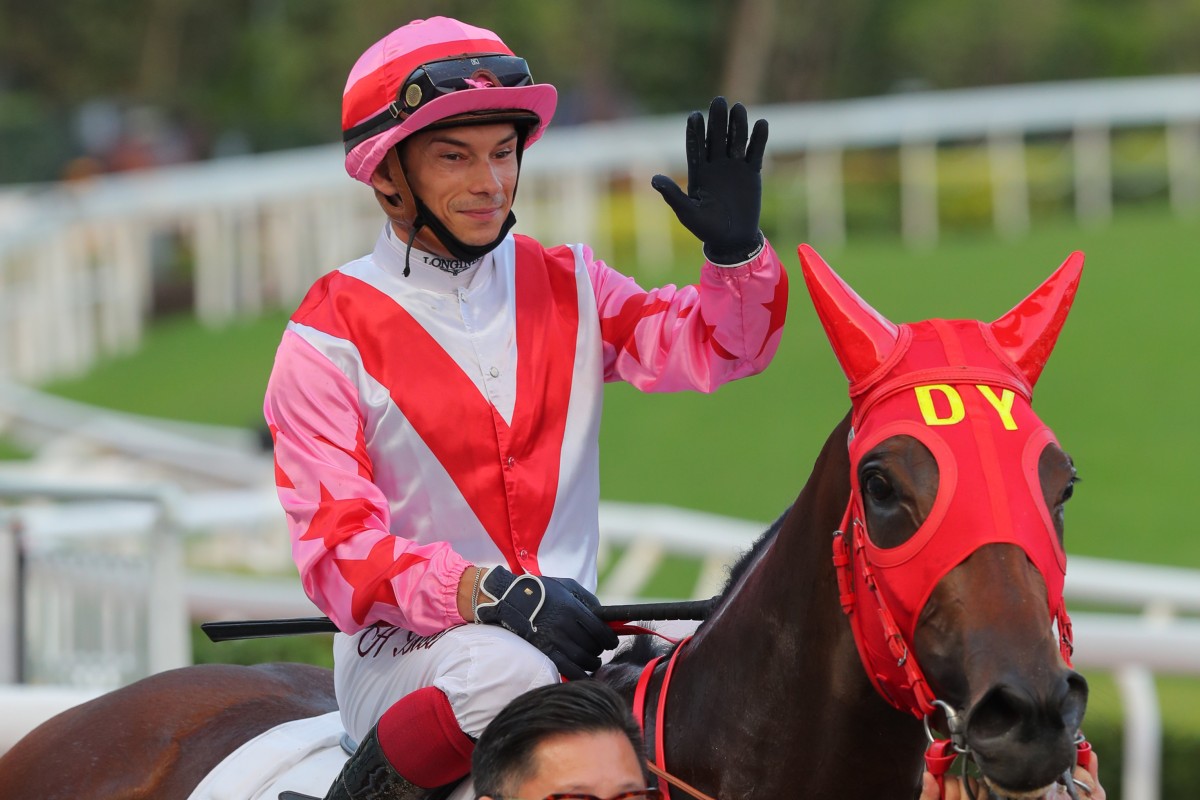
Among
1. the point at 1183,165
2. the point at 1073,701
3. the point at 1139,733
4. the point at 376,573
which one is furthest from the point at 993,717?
the point at 1183,165

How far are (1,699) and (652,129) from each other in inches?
714

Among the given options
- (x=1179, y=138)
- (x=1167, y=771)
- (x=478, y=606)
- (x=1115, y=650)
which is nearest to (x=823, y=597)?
(x=478, y=606)

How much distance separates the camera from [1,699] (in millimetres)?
4184

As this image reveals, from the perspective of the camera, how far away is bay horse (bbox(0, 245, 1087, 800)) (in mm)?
2105

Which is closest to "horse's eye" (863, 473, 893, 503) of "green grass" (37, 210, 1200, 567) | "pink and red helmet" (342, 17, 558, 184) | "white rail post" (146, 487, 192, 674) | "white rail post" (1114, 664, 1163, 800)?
"pink and red helmet" (342, 17, 558, 184)

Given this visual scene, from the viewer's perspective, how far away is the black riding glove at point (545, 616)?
2639mm

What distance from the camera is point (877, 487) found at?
2.25m

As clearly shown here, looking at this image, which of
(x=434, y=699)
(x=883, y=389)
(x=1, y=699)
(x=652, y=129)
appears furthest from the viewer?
(x=652, y=129)

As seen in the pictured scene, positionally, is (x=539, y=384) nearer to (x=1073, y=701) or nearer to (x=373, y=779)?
(x=373, y=779)

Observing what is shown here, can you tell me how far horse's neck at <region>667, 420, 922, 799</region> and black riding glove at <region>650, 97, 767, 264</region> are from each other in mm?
386

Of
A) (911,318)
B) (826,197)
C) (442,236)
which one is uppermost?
(826,197)

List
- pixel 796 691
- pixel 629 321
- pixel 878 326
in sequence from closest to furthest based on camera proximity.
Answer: pixel 878 326 < pixel 796 691 < pixel 629 321

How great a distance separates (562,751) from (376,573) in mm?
576

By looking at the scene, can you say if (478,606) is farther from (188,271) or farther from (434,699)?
(188,271)
